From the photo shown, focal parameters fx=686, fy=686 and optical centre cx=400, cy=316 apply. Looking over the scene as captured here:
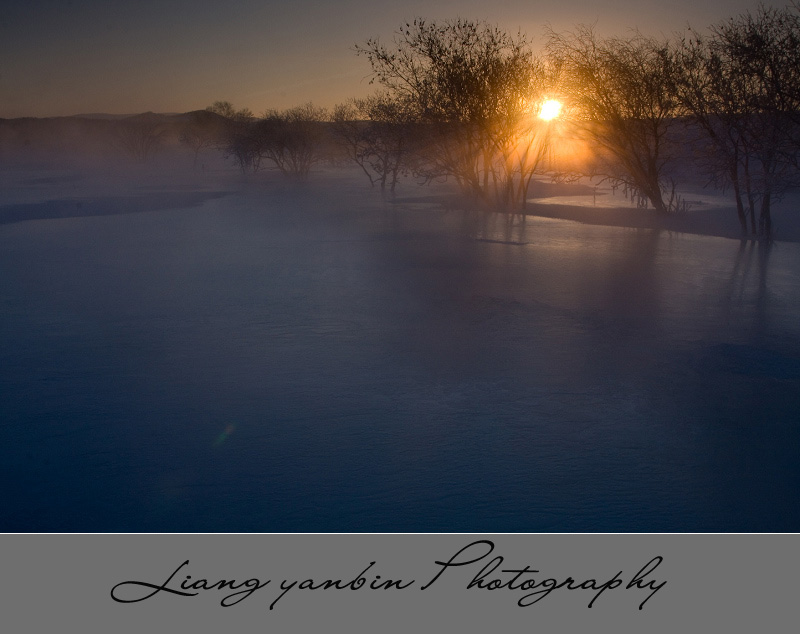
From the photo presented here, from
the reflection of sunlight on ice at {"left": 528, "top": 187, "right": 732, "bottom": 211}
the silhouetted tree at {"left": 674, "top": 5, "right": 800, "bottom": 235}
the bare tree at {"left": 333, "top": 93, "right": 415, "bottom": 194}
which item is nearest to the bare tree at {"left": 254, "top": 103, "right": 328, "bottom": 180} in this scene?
the bare tree at {"left": 333, "top": 93, "right": 415, "bottom": 194}

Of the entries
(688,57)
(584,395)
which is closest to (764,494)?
(584,395)

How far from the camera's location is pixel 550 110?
2483 centimetres

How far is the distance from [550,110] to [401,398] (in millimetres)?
21003

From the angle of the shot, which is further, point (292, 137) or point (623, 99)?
point (292, 137)

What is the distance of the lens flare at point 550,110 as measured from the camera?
23881 mm

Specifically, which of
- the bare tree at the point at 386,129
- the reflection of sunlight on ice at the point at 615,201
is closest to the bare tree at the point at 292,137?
the bare tree at the point at 386,129

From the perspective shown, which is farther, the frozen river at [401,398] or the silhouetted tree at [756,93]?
the silhouetted tree at [756,93]

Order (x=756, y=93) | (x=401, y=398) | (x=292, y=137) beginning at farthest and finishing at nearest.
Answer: (x=292, y=137)
(x=756, y=93)
(x=401, y=398)

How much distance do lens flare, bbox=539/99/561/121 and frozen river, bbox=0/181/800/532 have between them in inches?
496

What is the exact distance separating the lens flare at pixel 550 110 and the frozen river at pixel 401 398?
41.3 feet

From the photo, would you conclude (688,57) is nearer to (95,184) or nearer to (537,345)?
(537,345)

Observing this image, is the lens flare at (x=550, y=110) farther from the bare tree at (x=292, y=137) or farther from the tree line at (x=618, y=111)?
the bare tree at (x=292, y=137)

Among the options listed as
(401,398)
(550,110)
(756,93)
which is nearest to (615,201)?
(550,110)

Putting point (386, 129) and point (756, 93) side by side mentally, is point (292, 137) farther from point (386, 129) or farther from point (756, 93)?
point (756, 93)
